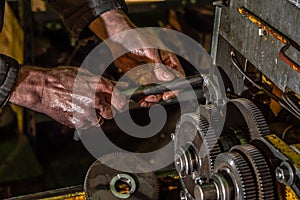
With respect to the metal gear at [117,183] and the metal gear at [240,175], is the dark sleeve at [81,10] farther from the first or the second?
the metal gear at [240,175]

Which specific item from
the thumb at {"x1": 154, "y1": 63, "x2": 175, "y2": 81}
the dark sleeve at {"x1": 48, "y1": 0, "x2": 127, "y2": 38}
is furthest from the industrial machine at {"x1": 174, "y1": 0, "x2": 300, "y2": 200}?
the dark sleeve at {"x1": 48, "y1": 0, "x2": 127, "y2": 38}

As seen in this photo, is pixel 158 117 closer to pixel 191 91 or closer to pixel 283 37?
pixel 191 91

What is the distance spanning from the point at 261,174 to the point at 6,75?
620mm

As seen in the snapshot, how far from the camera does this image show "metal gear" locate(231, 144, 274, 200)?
101 centimetres

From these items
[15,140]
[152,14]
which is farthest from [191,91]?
[152,14]

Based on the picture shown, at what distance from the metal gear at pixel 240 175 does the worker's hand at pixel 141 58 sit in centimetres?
33

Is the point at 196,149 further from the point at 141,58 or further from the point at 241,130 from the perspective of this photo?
the point at 141,58

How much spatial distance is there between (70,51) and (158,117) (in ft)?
3.25

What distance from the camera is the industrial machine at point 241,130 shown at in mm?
1009

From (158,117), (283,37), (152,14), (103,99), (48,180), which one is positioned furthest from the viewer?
(152,14)

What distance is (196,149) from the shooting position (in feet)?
3.84

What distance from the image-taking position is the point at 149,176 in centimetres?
132

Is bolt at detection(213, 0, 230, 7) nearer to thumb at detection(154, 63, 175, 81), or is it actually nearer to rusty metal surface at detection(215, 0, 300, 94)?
rusty metal surface at detection(215, 0, 300, 94)

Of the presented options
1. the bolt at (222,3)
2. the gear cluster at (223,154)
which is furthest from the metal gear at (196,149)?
the bolt at (222,3)
